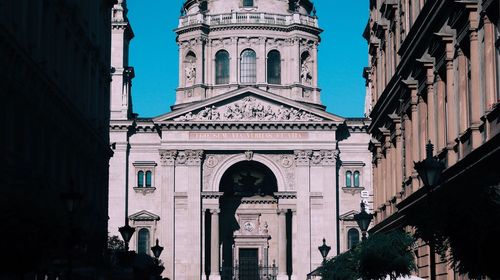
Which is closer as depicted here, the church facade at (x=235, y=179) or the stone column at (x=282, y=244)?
the church facade at (x=235, y=179)

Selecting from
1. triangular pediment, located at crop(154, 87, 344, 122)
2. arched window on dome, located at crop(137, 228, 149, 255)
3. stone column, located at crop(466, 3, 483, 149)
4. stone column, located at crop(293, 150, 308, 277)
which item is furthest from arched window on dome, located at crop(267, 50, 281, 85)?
stone column, located at crop(466, 3, 483, 149)

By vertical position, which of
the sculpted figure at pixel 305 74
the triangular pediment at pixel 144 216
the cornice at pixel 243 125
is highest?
the sculpted figure at pixel 305 74

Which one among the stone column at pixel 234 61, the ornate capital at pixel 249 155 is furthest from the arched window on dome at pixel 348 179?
the stone column at pixel 234 61

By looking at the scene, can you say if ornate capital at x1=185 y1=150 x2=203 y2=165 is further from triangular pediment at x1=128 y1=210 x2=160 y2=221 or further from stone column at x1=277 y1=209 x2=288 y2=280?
stone column at x1=277 y1=209 x2=288 y2=280

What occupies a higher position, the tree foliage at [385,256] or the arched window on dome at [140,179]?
the arched window on dome at [140,179]

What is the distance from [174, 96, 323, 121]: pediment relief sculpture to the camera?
95.1m

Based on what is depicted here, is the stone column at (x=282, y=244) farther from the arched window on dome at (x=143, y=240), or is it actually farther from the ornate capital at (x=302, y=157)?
the arched window on dome at (x=143, y=240)

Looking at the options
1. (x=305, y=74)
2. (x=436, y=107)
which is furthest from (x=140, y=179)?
(x=436, y=107)

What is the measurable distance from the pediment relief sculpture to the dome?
605 inches

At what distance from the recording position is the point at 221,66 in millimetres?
106562

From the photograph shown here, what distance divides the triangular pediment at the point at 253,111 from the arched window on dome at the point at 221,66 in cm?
1118

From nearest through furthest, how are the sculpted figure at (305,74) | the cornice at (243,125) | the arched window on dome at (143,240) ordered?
the cornice at (243,125) < the arched window on dome at (143,240) < the sculpted figure at (305,74)

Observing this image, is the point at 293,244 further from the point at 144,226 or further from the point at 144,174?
the point at 144,174

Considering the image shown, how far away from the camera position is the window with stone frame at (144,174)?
96188 mm
